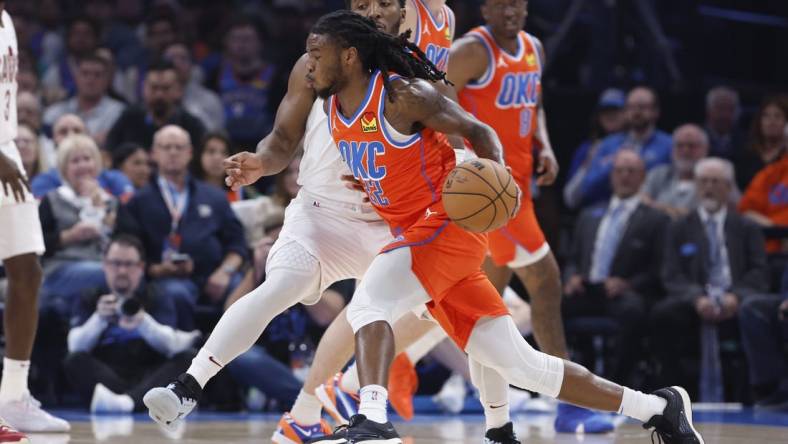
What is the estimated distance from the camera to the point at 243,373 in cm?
838

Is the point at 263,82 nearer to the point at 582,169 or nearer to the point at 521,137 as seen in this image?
the point at 582,169

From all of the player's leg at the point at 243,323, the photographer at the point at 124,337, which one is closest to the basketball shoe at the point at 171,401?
the player's leg at the point at 243,323

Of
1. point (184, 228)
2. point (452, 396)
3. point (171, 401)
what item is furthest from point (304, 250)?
point (184, 228)

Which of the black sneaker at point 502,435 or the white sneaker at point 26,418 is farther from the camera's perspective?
the white sneaker at point 26,418

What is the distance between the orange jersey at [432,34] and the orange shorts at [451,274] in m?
1.28

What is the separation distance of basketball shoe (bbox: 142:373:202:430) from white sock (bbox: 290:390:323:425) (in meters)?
0.82

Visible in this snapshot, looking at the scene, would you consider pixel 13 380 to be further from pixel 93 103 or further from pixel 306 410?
pixel 93 103

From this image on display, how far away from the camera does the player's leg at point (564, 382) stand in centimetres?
482

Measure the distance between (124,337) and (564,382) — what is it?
4.21 metres

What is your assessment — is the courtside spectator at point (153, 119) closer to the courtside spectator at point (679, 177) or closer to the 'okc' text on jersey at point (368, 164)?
the courtside spectator at point (679, 177)

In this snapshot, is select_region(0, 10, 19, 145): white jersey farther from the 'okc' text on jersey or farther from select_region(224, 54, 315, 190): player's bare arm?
the 'okc' text on jersey

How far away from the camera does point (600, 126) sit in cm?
1067

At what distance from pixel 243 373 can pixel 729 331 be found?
11.6 feet

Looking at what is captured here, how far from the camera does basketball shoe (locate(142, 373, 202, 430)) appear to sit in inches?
191
